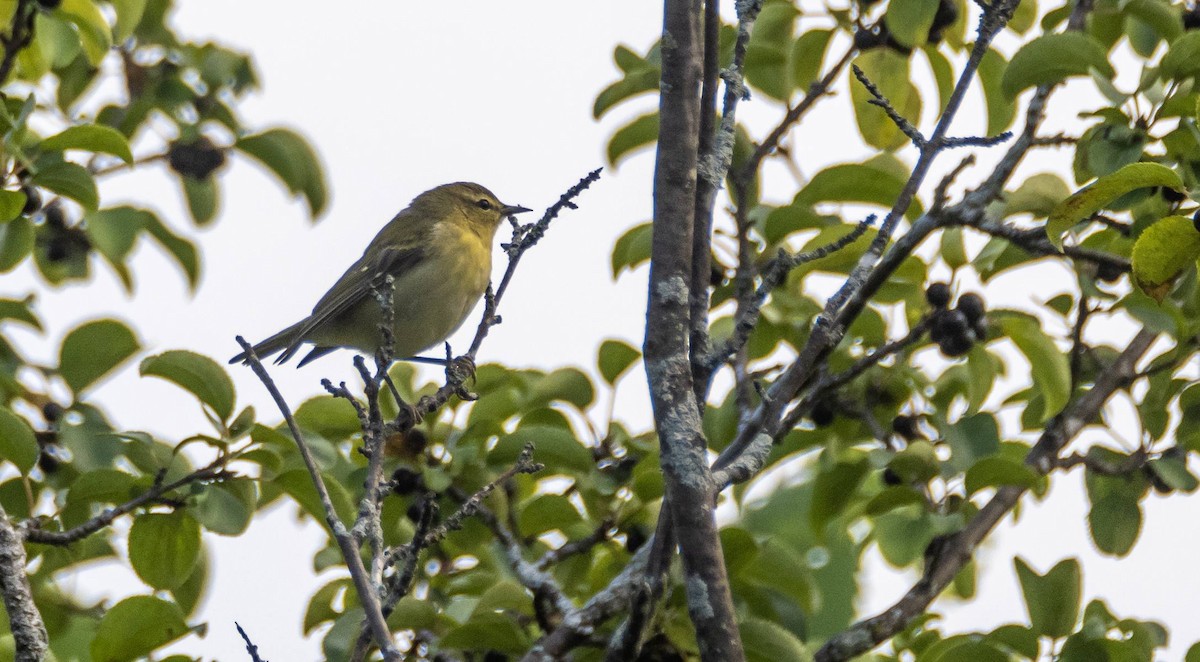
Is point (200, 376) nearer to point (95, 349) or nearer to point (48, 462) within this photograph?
point (95, 349)

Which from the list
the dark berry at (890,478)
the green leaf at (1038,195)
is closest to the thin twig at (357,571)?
the dark berry at (890,478)

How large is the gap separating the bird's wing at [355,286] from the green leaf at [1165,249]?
14.0 feet

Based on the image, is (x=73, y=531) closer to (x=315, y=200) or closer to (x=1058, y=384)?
(x=315, y=200)

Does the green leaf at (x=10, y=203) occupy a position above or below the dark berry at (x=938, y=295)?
above

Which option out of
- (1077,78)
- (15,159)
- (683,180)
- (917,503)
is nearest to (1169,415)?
(917,503)

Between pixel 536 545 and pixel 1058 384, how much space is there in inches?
72.8

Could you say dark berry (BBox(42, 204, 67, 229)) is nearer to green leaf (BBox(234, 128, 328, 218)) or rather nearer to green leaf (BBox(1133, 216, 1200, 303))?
green leaf (BBox(234, 128, 328, 218))

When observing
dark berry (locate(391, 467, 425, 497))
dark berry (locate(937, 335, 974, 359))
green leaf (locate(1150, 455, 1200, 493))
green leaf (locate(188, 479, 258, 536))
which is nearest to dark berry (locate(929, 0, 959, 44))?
dark berry (locate(937, 335, 974, 359))

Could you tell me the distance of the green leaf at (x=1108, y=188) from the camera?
2.56m

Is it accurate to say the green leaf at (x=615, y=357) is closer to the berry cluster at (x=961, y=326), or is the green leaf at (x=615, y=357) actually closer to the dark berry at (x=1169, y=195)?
the berry cluster at (x=961, y=326)

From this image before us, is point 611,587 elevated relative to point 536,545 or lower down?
lower down

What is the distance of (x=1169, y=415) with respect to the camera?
4.05 meters

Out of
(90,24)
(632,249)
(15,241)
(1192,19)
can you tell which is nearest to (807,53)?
(632,249)

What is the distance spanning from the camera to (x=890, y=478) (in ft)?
13.6
